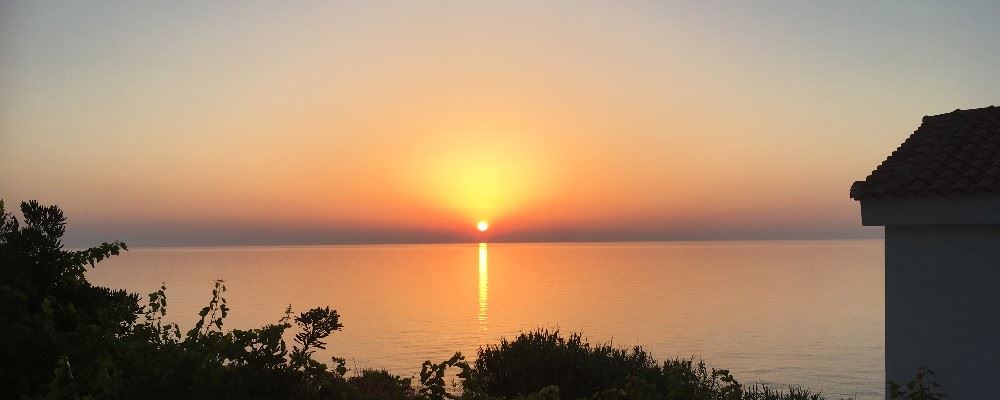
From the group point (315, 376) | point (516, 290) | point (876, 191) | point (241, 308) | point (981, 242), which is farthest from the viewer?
point (516, 290)

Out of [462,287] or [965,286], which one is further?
[462,287]

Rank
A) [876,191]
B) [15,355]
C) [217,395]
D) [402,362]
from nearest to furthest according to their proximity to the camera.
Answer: [217,395] → [15,355] → [876,191] → [402,362]

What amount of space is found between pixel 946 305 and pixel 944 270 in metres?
0.43

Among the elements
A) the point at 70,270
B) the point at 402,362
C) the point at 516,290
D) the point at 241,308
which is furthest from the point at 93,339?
the point at 516,290

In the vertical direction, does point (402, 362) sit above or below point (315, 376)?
below

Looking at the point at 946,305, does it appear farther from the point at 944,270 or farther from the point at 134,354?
the point at 134,354

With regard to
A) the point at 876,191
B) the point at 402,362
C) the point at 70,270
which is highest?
the point at 876,191

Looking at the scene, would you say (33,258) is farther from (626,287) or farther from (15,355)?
(626,287)

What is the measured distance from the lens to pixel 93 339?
5.50m

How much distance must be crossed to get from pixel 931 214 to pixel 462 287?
267ft

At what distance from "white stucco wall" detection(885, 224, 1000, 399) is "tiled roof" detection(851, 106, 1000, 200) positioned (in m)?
0.48

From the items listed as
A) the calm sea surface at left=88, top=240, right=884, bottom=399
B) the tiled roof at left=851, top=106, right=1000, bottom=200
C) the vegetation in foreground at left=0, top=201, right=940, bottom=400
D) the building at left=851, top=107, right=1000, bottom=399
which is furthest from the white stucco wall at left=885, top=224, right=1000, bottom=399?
the calm sea surface at left=88, top=240, right=884, bottom=399

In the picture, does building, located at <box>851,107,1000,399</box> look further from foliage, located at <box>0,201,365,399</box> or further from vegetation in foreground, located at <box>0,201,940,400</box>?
foliage, located at <box>0,201,365,399</box>

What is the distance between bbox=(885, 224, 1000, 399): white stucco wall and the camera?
10266mm
